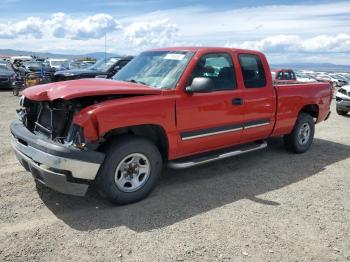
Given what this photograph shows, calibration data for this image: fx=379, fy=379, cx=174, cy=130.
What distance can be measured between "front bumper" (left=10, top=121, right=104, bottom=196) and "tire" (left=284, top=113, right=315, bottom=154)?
13.5ft

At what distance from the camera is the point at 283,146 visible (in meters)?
7.52

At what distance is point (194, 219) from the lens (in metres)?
4.20

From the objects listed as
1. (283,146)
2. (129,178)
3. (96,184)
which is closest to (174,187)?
(129,178)

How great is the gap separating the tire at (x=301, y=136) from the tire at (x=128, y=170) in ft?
10.8

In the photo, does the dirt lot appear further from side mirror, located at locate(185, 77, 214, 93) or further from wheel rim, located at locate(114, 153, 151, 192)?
side mirror, located at locate(185, 77, 214, 93)

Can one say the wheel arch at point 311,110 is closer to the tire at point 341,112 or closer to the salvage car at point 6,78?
the tire at point 341,112

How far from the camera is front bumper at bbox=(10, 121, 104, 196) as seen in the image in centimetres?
392

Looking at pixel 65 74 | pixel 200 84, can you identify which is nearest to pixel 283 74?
pixel 65 74

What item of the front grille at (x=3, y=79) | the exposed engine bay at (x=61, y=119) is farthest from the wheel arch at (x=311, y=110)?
the front grille at (x=3, y=79)

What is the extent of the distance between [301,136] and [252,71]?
2.01 metres

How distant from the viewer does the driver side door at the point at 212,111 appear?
191 inches

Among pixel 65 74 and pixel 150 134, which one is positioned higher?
pixel 65 74

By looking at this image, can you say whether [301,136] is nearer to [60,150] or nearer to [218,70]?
[218,70]

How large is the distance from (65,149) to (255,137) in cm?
Result: 323
